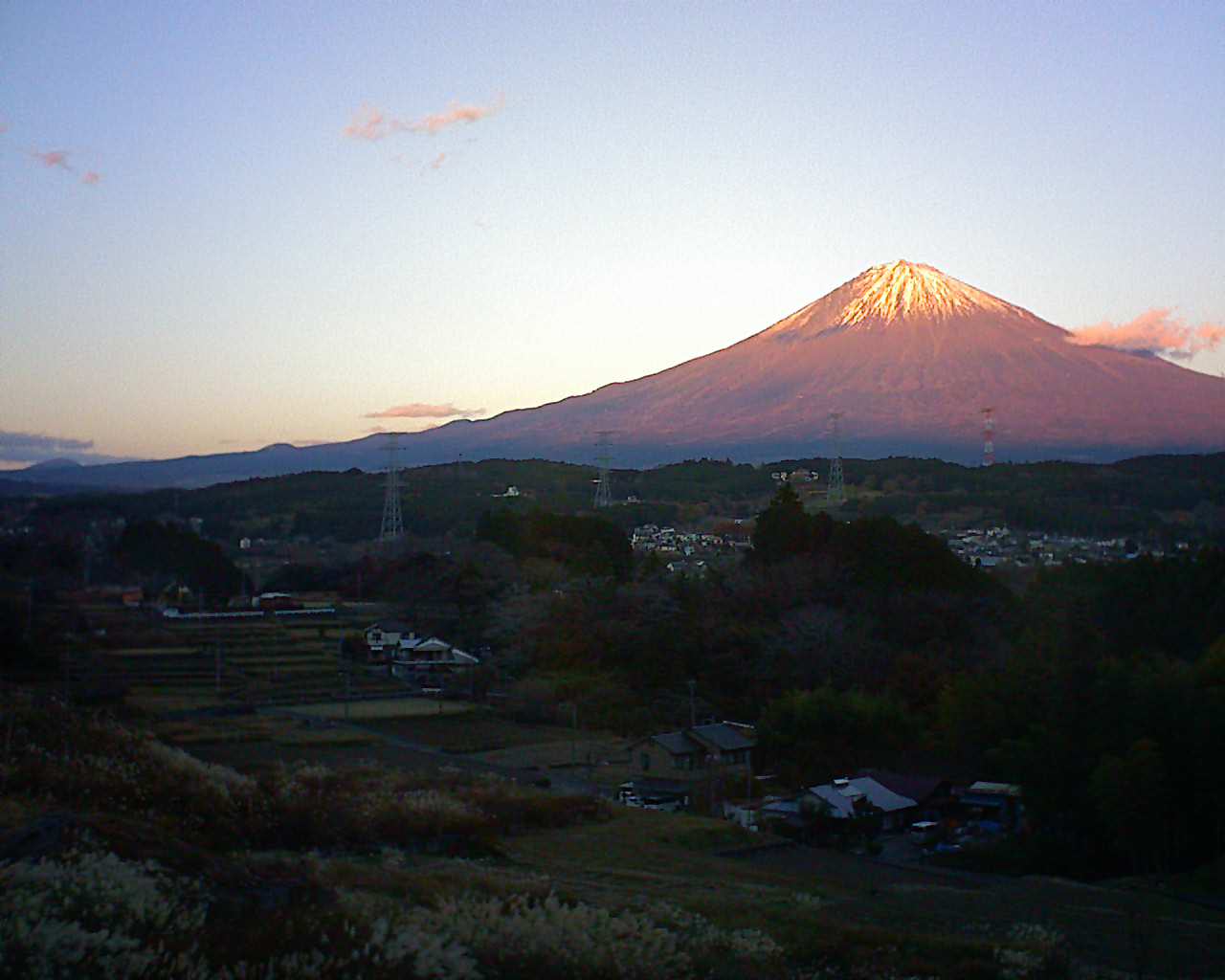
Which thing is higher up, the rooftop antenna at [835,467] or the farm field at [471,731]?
the rooftop antenna at [835,467]

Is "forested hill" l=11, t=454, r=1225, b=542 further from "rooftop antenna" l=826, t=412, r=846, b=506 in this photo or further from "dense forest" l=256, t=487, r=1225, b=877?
"dense forest" l=256, t=487, r=1225, b=877

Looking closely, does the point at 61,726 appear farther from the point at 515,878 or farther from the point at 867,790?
the point at 867,790

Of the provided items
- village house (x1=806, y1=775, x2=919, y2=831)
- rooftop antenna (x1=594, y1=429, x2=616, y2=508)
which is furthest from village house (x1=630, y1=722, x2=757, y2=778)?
rooftop antenna (x1=594, y1=429, x2=616, y2=508)

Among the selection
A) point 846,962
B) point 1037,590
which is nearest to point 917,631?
point 1037,590

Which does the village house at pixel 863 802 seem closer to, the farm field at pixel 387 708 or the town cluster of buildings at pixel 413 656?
the farm field at pixel 387 708

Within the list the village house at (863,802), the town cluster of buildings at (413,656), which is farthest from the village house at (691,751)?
the town cluster of buildings at (413,656)

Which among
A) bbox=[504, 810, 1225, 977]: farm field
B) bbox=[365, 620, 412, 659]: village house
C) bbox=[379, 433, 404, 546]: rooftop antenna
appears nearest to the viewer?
bbox=[504, 810, 1225, 977]: farm field
